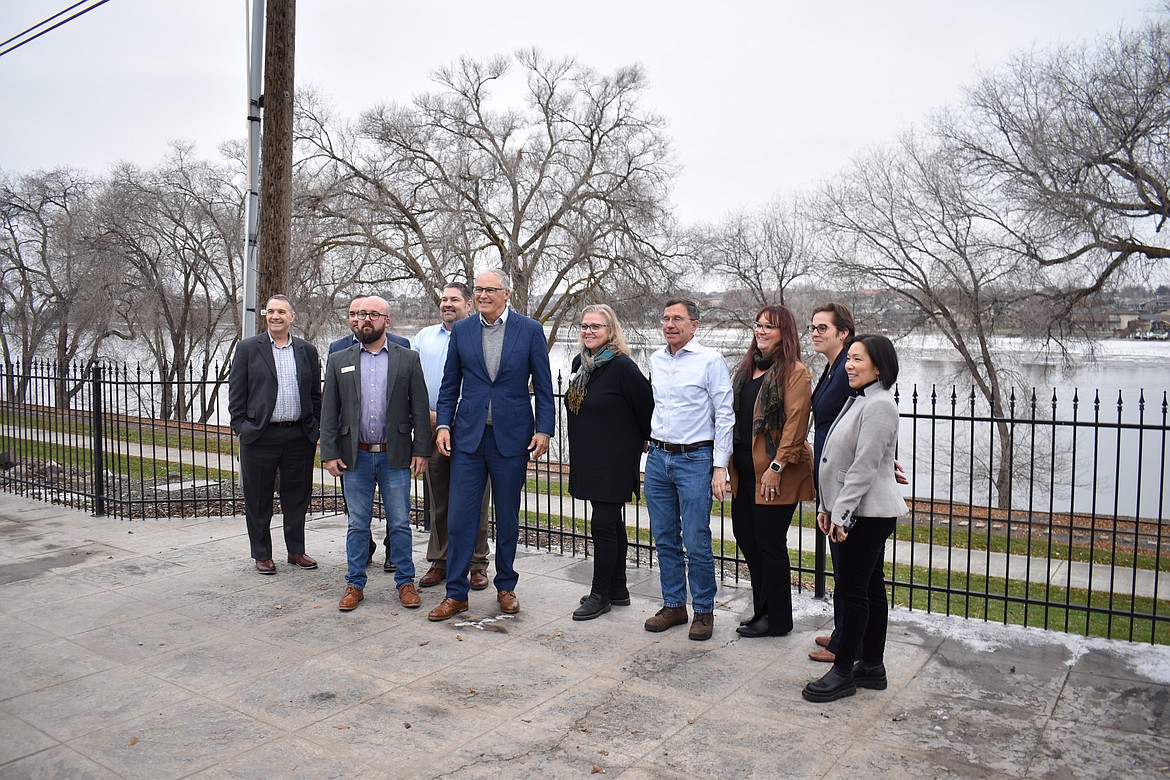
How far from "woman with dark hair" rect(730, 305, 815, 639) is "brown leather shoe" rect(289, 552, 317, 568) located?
3554 millimetres

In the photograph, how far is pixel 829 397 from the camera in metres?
4.68

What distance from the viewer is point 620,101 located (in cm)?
2606

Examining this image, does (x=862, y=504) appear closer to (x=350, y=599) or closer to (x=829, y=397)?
(x=829, y=397)

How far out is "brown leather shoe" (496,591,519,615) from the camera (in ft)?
18.2

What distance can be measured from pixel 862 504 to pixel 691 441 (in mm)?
1241

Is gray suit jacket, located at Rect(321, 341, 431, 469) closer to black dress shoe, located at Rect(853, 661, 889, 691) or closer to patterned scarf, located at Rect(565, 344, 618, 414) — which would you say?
patterned scarf, located at Rect(565, 344, 618, 414)

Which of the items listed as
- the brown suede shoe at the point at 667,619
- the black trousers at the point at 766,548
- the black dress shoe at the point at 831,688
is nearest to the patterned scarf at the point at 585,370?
→ the black trousers at the point at 766,548

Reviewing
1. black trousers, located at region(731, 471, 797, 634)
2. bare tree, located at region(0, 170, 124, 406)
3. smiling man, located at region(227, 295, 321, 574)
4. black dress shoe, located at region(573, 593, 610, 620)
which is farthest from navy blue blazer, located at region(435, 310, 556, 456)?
bare tree, located at region(0, 170, 124, 406)

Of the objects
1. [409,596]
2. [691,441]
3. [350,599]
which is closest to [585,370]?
[691,441]

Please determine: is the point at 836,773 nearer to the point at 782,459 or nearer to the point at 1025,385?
the point at 782,459

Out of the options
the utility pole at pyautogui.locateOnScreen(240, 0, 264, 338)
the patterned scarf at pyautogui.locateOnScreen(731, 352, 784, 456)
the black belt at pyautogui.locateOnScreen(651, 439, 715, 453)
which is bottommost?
the black belt at pyautogui.locateOnScreen(651, 439, 715, 453)

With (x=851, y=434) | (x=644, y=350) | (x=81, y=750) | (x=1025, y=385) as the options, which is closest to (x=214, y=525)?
(x=81, y=750)

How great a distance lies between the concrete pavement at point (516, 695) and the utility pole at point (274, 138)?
140 inches

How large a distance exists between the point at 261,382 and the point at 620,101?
71.2 feet
